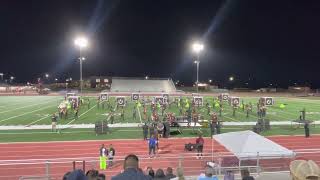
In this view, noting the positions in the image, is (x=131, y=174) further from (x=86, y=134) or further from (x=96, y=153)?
(x=86, y=134)

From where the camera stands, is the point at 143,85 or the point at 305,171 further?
the point at 143,85

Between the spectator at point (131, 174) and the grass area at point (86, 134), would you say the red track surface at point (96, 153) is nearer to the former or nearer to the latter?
the grass area at point (86, 134)

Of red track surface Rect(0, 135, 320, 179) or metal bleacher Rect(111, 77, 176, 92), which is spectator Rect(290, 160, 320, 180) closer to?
red track surface Rect(0, 135, 320, 179)

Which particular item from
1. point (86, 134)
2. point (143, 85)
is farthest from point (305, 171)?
point (143, 85)

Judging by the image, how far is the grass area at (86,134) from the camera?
2633 centimetres

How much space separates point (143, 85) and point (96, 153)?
7573 cm

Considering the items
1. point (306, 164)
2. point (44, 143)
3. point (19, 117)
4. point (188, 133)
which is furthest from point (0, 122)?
point (306, 164)

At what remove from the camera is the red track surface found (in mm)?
17133

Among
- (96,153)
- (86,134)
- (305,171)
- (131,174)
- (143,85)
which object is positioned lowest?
(96,153)

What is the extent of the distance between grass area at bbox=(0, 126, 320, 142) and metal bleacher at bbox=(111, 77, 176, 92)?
61.4m

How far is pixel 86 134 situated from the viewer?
91.9 ft

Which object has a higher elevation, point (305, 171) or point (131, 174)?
point (305, 171)

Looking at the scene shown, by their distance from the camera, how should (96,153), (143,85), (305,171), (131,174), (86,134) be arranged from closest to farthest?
(305,171) < (131,174) < (96,153) < (86,134) < (143,85)

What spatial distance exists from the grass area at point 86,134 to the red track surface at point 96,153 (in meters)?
1.67
